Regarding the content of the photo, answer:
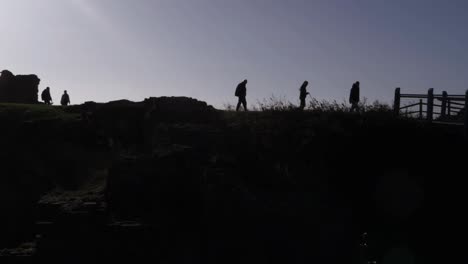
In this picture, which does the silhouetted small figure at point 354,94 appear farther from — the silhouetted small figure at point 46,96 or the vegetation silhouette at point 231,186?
the silhouetted small figure at point 46,96

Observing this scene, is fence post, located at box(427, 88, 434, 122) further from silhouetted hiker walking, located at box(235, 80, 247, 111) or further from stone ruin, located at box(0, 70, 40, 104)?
stone ruin, located at box(0, 70, 40, 104)

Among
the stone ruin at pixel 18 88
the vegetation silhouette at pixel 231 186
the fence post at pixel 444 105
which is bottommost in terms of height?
the vegetation silhouette at pixel 231 186

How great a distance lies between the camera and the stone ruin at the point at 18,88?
122 feet

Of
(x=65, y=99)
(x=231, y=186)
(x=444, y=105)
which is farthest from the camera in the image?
(x=65, y=99)

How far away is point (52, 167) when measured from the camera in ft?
68.2

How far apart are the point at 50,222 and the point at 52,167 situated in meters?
5.60

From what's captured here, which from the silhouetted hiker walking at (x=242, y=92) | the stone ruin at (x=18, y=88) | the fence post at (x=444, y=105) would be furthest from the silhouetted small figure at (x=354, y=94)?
the stone ruin at (x=18, y=88)

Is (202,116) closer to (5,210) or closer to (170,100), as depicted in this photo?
(170,100)

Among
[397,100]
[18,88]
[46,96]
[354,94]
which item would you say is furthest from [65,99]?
[397,100]

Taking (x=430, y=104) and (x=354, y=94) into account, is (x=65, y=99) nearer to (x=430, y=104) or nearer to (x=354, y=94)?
(x=354, y=94)

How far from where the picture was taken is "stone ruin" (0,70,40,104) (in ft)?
122

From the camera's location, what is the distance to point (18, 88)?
37625mm

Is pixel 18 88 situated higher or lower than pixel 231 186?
higher

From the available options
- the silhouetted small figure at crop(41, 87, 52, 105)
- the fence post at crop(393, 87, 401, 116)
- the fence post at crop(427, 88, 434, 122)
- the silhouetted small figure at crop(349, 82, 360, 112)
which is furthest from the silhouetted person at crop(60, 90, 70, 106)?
the fence post at crop(427, 88, 434, 122)
